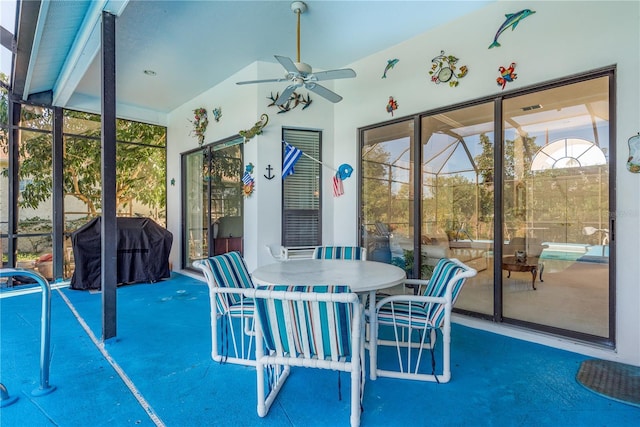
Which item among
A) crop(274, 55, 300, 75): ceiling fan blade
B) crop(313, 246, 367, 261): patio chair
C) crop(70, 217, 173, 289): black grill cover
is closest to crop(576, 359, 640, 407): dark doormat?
crop(313, 246, 367, 261): patio chair

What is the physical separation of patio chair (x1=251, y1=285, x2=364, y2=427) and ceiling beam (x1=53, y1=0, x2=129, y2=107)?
2.97 metres

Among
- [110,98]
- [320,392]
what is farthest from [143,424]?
[110,98]

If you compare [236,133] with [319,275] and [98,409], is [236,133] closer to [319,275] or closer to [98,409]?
[319,275]

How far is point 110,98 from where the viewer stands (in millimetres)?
3086

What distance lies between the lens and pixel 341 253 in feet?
11.7

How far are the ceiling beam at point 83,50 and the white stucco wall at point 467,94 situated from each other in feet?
5.90

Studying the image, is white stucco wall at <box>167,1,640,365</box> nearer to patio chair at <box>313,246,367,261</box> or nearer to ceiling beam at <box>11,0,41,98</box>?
patio chair at <box>313,246,367,261</box>

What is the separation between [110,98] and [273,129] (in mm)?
2077

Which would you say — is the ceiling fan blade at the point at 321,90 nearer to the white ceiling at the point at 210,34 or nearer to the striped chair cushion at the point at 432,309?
the white ceiling at the point at 210,34

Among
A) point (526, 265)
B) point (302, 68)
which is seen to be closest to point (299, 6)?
point (302, 68)

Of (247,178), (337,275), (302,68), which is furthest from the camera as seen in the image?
(247,178)

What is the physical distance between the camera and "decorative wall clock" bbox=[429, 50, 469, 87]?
354cm

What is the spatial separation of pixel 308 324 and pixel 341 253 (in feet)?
6.15

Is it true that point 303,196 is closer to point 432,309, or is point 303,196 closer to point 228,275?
point 228,275
